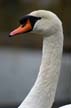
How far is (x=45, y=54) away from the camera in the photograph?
2553 millimetres

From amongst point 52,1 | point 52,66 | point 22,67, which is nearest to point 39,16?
point 52,66

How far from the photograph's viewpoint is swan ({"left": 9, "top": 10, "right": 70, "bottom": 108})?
2.51 metres

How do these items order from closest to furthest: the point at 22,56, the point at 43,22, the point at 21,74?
the point at 43,22, the point at 21,74, the point at 22,56

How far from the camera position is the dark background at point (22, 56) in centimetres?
566

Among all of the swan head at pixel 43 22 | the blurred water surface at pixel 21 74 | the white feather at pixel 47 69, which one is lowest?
the blurred water surface at pixel 21 74

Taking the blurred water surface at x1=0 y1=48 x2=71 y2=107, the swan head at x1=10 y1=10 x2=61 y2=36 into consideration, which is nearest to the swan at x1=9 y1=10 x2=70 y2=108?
the swan head at x1=10 y1=10 x2=61 y2=36

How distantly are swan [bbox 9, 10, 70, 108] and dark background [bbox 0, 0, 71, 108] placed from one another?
2.65 metres

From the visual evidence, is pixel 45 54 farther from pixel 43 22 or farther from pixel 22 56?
pixel 22 56

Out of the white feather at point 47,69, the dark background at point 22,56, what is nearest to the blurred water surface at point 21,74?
the dark background at point 22,56

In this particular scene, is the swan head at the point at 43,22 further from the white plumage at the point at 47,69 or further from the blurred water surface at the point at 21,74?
the blurred water surface at the point at 21,74

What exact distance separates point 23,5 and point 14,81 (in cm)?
155

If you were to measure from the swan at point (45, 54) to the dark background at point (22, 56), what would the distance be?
2.65 meters

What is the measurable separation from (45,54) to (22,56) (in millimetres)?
3854

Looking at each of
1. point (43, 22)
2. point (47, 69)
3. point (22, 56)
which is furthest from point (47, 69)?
point (22, 56)
